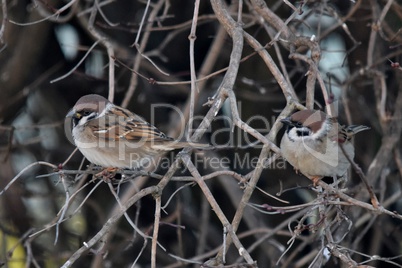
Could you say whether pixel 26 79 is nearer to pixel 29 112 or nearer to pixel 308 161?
pixel 29 112

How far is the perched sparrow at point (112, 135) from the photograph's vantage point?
4.47 meters

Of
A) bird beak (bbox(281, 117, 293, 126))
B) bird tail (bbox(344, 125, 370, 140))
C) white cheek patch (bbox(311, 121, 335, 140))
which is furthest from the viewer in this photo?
bird tail (bbox(344, 125, 370, 140))

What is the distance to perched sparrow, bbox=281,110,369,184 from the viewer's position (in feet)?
13.3

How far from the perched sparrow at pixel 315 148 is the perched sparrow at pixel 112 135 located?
834 millimetres

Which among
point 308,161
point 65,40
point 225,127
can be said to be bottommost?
point 225,127

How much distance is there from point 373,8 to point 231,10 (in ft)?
3.54

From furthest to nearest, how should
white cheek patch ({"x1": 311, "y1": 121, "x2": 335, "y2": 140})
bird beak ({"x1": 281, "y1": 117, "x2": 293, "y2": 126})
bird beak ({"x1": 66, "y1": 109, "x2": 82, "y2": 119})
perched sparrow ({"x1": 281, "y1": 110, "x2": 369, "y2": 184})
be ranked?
bird beak ({"x1": 66, "y1": 109, "x2": 82, "y2": 119})
white cheek patch ({"x1": 311, "y1": 121, "x2": 335, "y2": 140})
perched sparrow ({"x1": 281, "y1": 110, "x2": 369, "y2": 184})
bird beak ({"x1": 281, "y1": 117, "x2": 293, "y2": 126})

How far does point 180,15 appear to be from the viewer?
236 inches

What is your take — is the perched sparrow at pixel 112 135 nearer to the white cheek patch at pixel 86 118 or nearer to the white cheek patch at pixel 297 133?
the white cheek patch at pixel 86 118

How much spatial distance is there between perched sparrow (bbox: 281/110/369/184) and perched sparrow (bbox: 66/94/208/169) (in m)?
0.83

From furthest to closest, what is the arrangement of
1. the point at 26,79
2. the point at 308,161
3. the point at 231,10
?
the point at 26,79, the point at 231,10, the point at 308,161

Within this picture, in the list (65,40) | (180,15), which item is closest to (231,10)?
(180,15)

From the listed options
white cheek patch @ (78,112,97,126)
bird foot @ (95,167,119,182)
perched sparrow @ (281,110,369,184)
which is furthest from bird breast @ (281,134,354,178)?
white cheek patch @ (78,112,97,126)

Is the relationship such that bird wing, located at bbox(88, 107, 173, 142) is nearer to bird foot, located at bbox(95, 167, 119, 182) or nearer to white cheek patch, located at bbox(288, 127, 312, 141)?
bird foot, located at bbox(95, 167, 119, 182)
